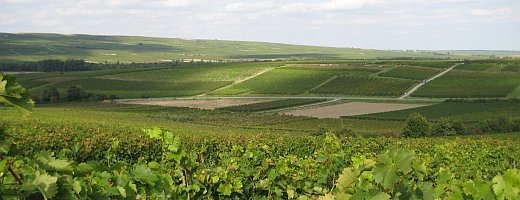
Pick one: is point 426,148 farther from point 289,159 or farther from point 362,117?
point 362,117

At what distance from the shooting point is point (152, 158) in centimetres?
1711

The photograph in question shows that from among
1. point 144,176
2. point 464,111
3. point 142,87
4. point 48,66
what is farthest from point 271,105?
point 48,66

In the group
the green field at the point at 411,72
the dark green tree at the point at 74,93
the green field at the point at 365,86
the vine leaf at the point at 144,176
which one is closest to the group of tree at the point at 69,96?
the dark green tree at the point at 74,93

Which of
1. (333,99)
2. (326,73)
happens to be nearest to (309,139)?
(333,99)

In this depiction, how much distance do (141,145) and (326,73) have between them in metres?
101

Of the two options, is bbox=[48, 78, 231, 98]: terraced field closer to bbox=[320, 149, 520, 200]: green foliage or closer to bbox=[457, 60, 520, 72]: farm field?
bbox=[457, 60, 520, 72]: farm field

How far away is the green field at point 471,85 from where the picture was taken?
8875 centimetres

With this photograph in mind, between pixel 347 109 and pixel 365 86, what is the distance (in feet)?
88.4

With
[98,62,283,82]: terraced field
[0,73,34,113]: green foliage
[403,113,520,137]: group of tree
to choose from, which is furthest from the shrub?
[98,62,283,82]: terraced field

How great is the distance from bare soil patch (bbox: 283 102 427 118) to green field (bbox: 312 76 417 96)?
13881 mm

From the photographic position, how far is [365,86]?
10069 cm

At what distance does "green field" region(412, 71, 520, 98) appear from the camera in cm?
8875

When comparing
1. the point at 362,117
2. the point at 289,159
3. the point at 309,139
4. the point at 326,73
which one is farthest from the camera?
the point at 326,73

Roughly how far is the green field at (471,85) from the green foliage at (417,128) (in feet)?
144
